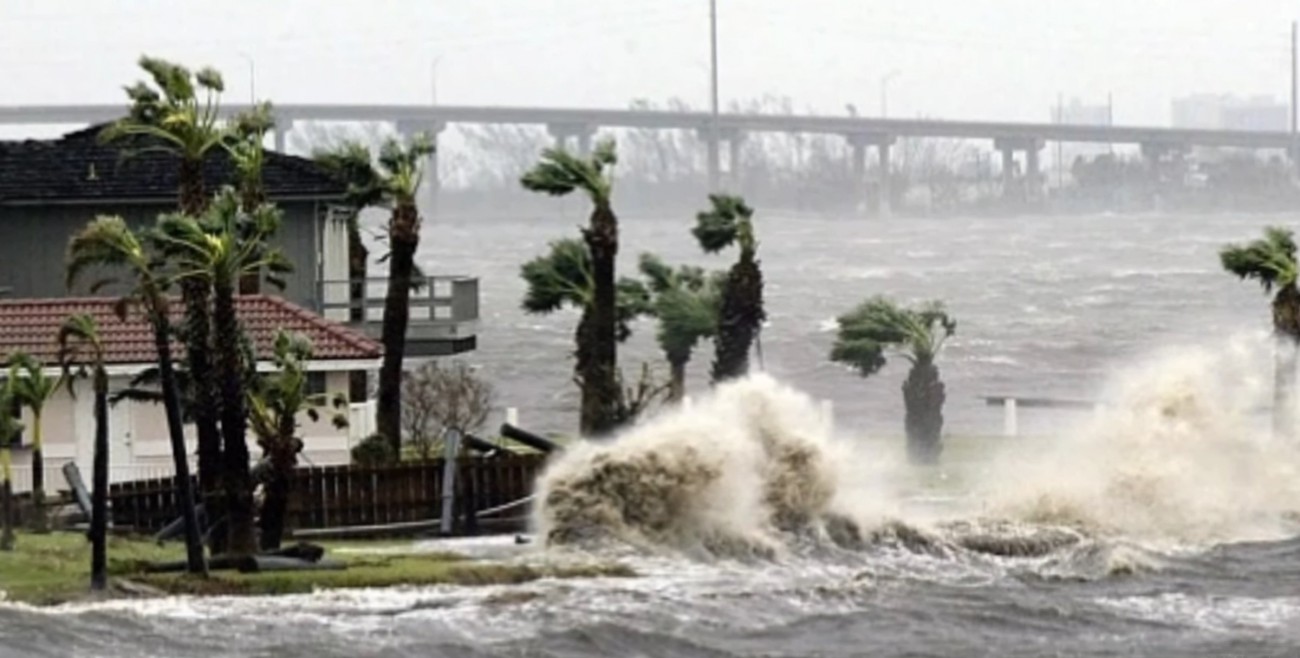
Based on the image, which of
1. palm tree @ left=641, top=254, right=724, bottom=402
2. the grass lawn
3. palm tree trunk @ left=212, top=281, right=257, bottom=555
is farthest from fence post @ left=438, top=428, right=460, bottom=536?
palm tree @ left=641, top=254, right=724, bottom=402

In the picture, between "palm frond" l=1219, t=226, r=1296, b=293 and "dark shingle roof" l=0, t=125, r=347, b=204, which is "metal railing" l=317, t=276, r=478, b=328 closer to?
"dark shingle roof" l=0, t=125, r=347, b=204

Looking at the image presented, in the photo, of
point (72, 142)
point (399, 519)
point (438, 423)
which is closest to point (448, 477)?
point (399, 519)

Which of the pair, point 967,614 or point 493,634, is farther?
point 967,614

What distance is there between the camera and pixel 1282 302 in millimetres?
54031

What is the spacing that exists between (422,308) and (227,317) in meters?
19.8

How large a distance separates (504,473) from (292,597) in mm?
8648

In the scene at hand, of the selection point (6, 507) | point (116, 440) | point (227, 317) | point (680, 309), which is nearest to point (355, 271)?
point (680, 309)

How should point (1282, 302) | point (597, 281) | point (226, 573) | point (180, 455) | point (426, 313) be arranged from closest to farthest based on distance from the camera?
point (180, 455) → point (226, 573) → point (597, 281) → point (1282, 302) → point (426, 313)

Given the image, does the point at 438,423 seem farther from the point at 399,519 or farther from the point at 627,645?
the point at 627,645

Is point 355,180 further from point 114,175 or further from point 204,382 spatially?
point 204,382

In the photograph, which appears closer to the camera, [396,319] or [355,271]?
[396,319]

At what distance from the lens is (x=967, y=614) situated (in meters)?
36.1

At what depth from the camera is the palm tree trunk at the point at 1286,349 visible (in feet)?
175

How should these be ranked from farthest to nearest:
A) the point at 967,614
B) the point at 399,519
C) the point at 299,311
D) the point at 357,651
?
the point at 299,311 → the point at 399,519 → the point at 967,614 → the point at 357,651
